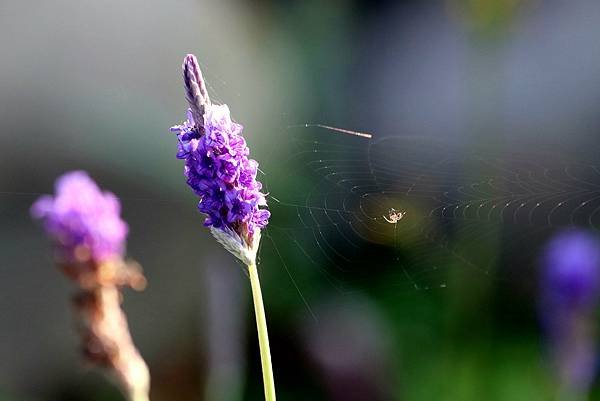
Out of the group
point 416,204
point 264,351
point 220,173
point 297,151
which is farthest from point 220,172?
point 297,151

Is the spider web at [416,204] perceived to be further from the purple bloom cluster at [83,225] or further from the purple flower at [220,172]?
the purple flower at [220,172]

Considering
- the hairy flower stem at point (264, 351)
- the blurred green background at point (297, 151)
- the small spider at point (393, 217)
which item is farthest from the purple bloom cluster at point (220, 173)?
the blurred green background at point (297, 151)

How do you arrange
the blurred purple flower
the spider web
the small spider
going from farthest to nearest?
the spider web
the small spider
the blurred purple flower

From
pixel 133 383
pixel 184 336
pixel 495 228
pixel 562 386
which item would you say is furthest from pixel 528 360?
pixel 133 383

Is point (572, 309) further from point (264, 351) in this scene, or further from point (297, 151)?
point (297, 151)

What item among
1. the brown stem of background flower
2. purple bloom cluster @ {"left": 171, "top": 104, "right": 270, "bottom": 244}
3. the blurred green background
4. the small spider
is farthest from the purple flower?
the blurred green background

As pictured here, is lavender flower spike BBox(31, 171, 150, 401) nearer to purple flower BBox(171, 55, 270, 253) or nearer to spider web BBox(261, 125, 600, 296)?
purple flower BBox(171, 55, 270, 253)
